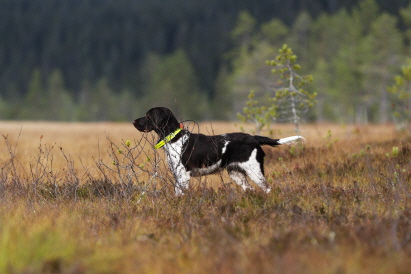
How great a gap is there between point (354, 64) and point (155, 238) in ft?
131

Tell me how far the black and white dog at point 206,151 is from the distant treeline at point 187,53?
3442 centimetres

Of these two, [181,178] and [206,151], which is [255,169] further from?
[181,178]

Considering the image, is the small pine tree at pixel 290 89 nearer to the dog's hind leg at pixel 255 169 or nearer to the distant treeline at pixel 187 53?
the dog's hind leg at pixel 255 169

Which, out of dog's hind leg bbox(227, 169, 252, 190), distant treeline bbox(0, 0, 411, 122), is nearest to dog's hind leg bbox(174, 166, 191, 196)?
dog's hind leg bbox(227, 169, 252, 190)

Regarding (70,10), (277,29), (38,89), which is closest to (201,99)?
(277,29)

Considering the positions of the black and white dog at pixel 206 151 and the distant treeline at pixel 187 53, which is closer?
the black and white dog at pixel 206 151

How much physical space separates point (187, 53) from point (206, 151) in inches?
2830

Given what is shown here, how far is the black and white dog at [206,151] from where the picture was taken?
6.39m

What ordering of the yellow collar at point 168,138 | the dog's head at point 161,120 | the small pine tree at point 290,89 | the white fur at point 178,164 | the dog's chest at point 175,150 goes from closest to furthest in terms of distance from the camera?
the white fur at point 178,164 < the dog's chest at point 175,150 < the yellow collar at point 168,138 < the dog's head at point 161,120 < the small pine tree at point 290,89

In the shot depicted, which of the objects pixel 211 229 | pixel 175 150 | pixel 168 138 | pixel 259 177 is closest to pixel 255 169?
pixel 259 177

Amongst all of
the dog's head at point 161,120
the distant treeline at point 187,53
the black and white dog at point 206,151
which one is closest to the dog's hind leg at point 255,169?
the black and white dog at point 206,151

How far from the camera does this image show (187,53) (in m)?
76.9

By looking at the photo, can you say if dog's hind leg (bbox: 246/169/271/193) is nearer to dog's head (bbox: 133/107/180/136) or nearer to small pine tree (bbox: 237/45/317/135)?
dog's head (bbox: 133/107/180/136)

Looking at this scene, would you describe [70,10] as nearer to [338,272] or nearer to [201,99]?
[201,99]
